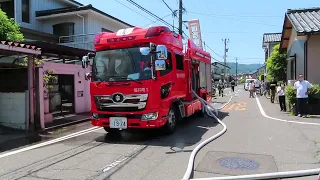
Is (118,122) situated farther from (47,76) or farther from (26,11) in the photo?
(26,11)

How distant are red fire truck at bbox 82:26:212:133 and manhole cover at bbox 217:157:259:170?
2.36m

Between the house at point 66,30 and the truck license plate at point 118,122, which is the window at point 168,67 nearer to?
the truck license plate at point 118,122

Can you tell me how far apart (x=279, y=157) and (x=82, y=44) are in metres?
15.7

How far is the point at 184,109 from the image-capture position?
955 centimetres

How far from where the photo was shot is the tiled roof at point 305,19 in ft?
43.0

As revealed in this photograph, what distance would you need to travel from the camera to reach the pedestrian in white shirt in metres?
11.9

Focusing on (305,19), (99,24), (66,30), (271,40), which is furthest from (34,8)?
(271,40)

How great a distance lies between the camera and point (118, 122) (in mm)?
7770

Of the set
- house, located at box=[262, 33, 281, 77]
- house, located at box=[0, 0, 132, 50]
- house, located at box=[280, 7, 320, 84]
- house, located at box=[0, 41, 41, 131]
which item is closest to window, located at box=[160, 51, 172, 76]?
house, located at box=[0, 41, 41, 131]

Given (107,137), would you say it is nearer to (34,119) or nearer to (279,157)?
(34,119)

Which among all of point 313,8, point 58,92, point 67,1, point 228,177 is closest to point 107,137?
point 228,177

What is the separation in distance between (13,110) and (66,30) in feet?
36.9

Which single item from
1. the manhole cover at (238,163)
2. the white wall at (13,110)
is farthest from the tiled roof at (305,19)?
the white wall at (13,110)

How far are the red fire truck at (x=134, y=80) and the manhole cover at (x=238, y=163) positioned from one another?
2.36 metres
